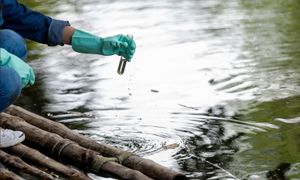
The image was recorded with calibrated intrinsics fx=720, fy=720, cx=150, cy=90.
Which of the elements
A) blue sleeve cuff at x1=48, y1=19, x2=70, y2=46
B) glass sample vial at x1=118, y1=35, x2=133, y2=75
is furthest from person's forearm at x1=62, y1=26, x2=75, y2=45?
glass sample vial at x1=118, y1=35, x2=133, y2=75

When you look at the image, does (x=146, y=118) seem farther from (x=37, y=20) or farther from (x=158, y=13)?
(x=158, y=13)

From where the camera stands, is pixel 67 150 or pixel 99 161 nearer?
pixel 99 161

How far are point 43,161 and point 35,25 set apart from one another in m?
0.72

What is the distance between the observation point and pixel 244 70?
571 cm

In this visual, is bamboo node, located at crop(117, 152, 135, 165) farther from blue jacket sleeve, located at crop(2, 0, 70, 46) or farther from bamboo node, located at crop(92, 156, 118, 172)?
blue jacket sleeve, located at crop(2, 0, 70, 46)

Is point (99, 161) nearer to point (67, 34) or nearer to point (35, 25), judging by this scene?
point (67, 34)

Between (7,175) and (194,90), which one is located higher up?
(7,175)

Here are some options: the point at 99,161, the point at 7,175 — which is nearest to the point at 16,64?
the point at 7,175

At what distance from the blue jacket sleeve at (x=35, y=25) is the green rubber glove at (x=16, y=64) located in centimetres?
37

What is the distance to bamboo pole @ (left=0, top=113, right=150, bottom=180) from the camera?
11.7 feet

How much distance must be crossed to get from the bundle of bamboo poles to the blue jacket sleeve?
59 centimetres

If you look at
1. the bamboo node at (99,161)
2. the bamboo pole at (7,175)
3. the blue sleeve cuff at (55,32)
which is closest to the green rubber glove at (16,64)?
the blue sleeve cuff at (55,32)

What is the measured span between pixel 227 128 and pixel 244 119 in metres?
0.19

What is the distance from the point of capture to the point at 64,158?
3924 millimetres
